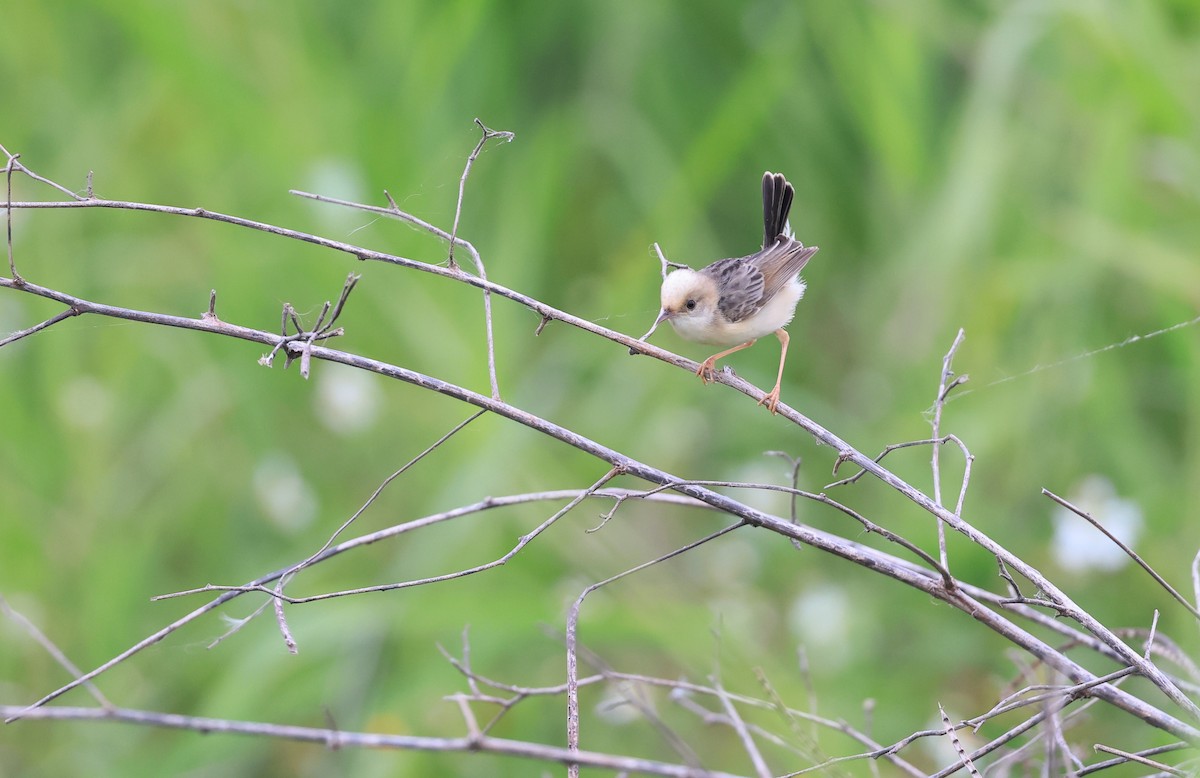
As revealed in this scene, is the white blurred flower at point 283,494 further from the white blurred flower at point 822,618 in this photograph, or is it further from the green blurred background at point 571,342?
the white blurred flower at point 822,618

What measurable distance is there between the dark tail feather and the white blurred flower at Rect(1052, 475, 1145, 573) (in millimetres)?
1074

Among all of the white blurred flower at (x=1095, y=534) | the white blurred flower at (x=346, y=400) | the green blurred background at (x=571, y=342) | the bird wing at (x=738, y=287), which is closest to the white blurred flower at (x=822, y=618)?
the green blurred background at (x=571, y=342)

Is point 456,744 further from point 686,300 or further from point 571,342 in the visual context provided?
point 571,342

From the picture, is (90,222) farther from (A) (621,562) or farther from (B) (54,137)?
(A) (621,562)

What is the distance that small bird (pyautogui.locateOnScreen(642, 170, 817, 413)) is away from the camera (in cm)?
246

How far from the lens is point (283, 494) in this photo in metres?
3.47

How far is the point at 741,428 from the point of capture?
365 centimetres

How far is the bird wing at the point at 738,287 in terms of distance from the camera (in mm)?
2490

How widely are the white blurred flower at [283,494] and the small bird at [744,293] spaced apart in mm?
1493

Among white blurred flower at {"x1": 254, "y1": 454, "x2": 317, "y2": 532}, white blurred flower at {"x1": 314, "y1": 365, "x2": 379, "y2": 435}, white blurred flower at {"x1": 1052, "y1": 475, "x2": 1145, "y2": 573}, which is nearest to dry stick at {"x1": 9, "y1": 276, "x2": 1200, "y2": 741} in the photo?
white blurred flower at {"x1": 1052, "y1": 475, "x2": 1145, "y2": 573}

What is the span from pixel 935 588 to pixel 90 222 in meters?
3.72

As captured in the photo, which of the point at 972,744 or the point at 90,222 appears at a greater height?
the point at 90,222

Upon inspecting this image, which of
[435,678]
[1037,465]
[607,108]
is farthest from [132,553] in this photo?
[1037,465]

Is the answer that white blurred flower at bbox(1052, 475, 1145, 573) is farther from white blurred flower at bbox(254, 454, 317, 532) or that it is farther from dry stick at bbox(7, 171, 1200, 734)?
white blurred flower at bbox(254, 454, 317, 532)
